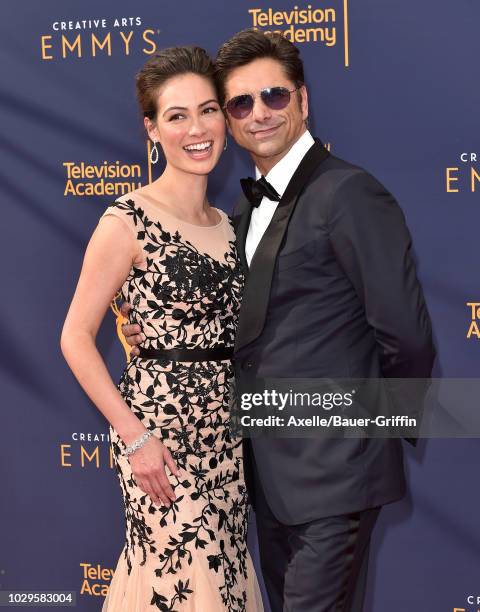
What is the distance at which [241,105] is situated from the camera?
262 cm

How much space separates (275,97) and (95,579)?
90.3 inches

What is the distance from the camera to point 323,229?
2.33 meters

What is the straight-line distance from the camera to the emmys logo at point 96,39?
135 inches

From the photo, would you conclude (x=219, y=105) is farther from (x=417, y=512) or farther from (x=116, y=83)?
(x=417, y=512)

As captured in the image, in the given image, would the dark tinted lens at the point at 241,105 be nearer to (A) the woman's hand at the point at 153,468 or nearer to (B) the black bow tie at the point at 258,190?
(B) the black bow tie at the point at 258,190

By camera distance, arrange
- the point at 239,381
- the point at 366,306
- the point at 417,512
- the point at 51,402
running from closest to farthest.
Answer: the point at 366,306
the point at 239,381
the point at 417,512
the point at 51,402

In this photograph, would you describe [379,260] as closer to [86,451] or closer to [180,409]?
[180,409]

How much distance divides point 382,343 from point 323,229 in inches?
14.1

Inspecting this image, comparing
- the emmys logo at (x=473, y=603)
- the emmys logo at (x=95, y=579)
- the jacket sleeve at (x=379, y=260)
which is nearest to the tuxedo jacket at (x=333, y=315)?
the jacket sleeve at (x=379, y=260)

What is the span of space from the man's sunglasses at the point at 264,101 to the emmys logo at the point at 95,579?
215 cm

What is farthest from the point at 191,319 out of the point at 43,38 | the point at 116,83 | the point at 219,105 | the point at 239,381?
the point at 43,38

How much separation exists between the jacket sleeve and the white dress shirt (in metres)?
0.27

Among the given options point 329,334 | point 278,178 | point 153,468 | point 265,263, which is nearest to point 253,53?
point 278,178

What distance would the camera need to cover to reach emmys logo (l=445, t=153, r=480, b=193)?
3178 millimetres
